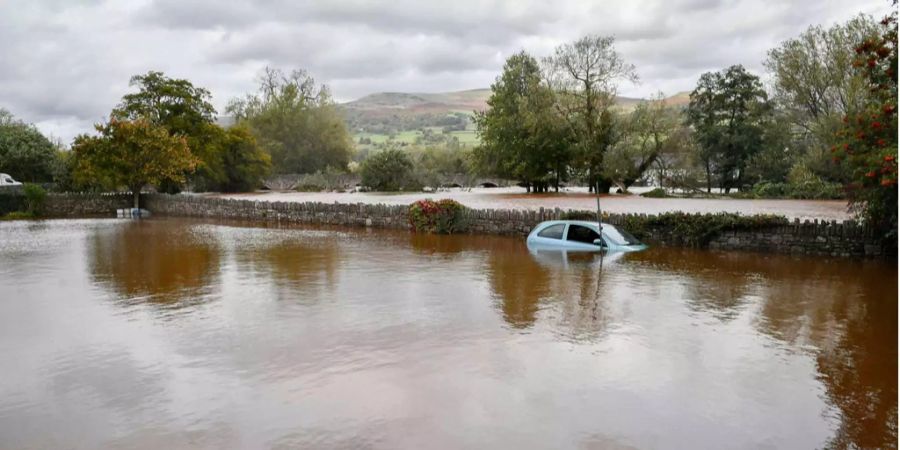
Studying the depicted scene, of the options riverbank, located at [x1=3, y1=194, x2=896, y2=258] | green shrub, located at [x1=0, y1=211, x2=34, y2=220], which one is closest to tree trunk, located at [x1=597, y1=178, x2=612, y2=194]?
riverbank, located at [x1=3, y1=194, x2=896, y2=258]

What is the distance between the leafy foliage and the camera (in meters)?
59.2

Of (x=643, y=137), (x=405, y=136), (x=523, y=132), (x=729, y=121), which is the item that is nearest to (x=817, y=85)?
(x=729, y=121)

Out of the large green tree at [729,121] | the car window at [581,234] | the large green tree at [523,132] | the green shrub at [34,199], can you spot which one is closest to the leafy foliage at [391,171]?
the large green tree at [523,132]

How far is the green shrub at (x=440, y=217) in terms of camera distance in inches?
964

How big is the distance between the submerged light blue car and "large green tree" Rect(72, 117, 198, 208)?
27083 mm

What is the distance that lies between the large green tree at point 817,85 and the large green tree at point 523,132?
13.7 meters

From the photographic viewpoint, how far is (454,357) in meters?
8.45

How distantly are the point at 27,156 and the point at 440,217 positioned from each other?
45.8m

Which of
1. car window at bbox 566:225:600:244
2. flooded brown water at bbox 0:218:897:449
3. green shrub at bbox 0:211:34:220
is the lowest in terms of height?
flooded brown water at bbox 0:218:897:449

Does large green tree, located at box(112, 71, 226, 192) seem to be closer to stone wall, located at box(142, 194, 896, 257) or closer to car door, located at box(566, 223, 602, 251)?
stone wall, located at box(142, 194, 896, 257)

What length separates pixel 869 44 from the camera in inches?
504

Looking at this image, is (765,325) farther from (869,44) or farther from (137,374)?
(137,374)

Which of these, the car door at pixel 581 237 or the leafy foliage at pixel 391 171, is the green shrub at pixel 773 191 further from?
the leafy foliage at pixel 391 171

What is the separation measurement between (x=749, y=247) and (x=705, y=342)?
10.6 metres
